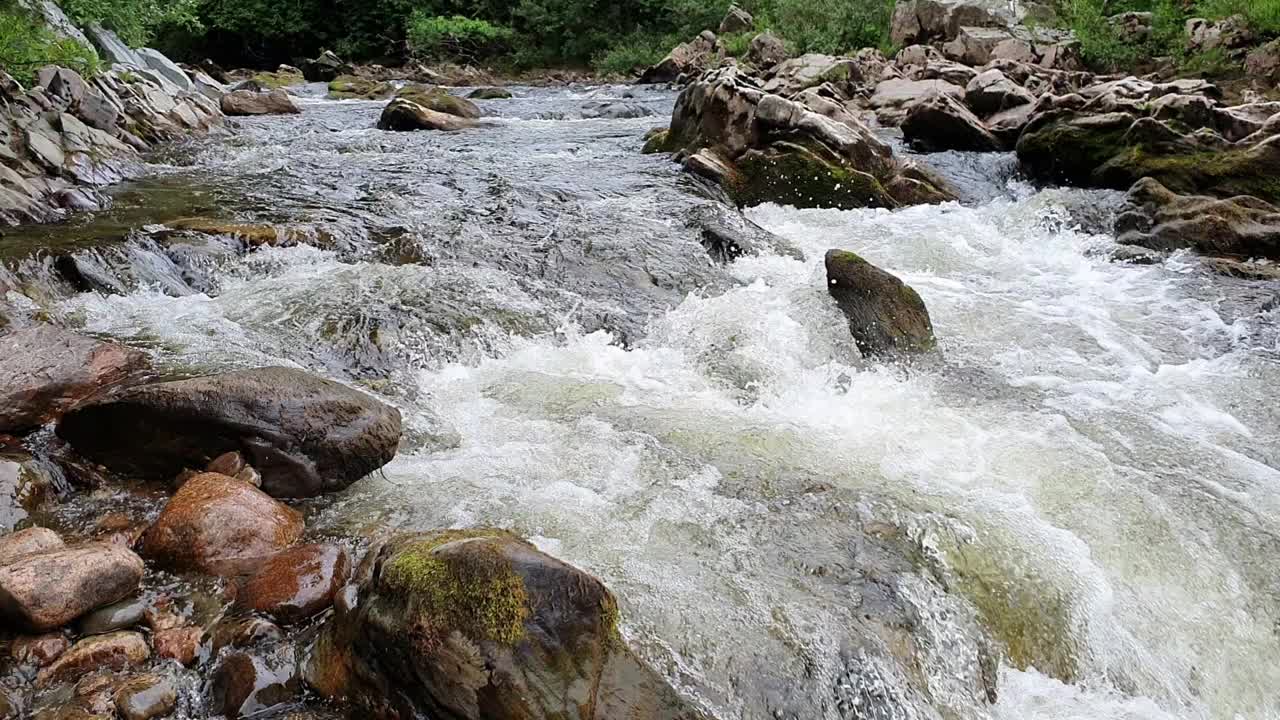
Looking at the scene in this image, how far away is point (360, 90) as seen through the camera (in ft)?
87.2

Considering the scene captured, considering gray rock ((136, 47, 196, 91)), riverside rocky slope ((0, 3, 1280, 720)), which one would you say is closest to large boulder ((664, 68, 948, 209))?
riverside rocky slope ((0, 3, 1280, 720))

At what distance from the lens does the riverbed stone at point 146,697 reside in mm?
2611

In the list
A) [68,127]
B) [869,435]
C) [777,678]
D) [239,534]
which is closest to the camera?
[777,678]

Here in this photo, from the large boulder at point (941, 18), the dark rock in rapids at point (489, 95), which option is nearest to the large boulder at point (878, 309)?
the dark rock in rapids at point (489, 95)

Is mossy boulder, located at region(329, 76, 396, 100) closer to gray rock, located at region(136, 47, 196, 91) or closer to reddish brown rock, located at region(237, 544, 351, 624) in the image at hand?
gray rock, located at region(136, 47, 196, 91)

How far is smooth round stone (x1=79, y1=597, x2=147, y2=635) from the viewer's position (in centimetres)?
289

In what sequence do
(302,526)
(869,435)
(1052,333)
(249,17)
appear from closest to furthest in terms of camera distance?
(302,526) < (869,435) < (1052,333) < (249,17)

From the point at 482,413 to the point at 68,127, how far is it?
910 cm

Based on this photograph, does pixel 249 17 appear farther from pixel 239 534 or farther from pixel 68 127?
pixel 239 534

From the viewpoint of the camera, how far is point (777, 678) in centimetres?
308

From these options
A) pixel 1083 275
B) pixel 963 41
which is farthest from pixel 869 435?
pixel 963 41

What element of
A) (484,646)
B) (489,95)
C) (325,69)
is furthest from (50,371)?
(325,69)

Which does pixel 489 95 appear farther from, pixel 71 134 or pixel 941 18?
pixel 71 134

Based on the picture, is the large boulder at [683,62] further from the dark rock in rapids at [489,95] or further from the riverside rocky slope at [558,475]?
the riverside rocky slope at [558,475]
